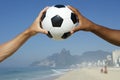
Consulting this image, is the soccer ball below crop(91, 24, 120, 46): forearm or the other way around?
the other way around

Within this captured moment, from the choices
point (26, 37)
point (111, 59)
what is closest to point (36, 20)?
point (26, 37)

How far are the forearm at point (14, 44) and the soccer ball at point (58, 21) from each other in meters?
0.48

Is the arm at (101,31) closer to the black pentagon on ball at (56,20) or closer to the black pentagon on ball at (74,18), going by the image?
the black pentagon on ball at (74,18)

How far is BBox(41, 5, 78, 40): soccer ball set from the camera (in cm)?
449

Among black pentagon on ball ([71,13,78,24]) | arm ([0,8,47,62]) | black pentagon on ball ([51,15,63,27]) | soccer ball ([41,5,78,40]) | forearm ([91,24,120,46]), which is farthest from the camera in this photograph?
black pentagon on ball ([51,15,63,27])

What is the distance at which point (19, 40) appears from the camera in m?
4.00

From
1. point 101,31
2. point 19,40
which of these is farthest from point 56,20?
point 101,31

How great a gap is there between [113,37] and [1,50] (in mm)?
1477

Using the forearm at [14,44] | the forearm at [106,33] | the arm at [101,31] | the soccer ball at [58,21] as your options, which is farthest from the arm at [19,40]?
the forearm at [106,33]

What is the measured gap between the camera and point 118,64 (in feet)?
514

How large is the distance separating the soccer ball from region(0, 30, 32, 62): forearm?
0.48m

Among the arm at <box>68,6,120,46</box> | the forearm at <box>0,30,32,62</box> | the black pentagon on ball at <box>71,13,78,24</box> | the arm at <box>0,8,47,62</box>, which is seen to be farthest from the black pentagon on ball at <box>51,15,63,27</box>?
the arm at <box>68,6,120,46</box>

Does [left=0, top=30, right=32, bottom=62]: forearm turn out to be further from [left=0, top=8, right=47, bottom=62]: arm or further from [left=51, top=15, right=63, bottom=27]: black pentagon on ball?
[left=51, top=15, right=63, bottom=27]: black pentagon on ball

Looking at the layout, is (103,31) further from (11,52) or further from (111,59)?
(111,59)
